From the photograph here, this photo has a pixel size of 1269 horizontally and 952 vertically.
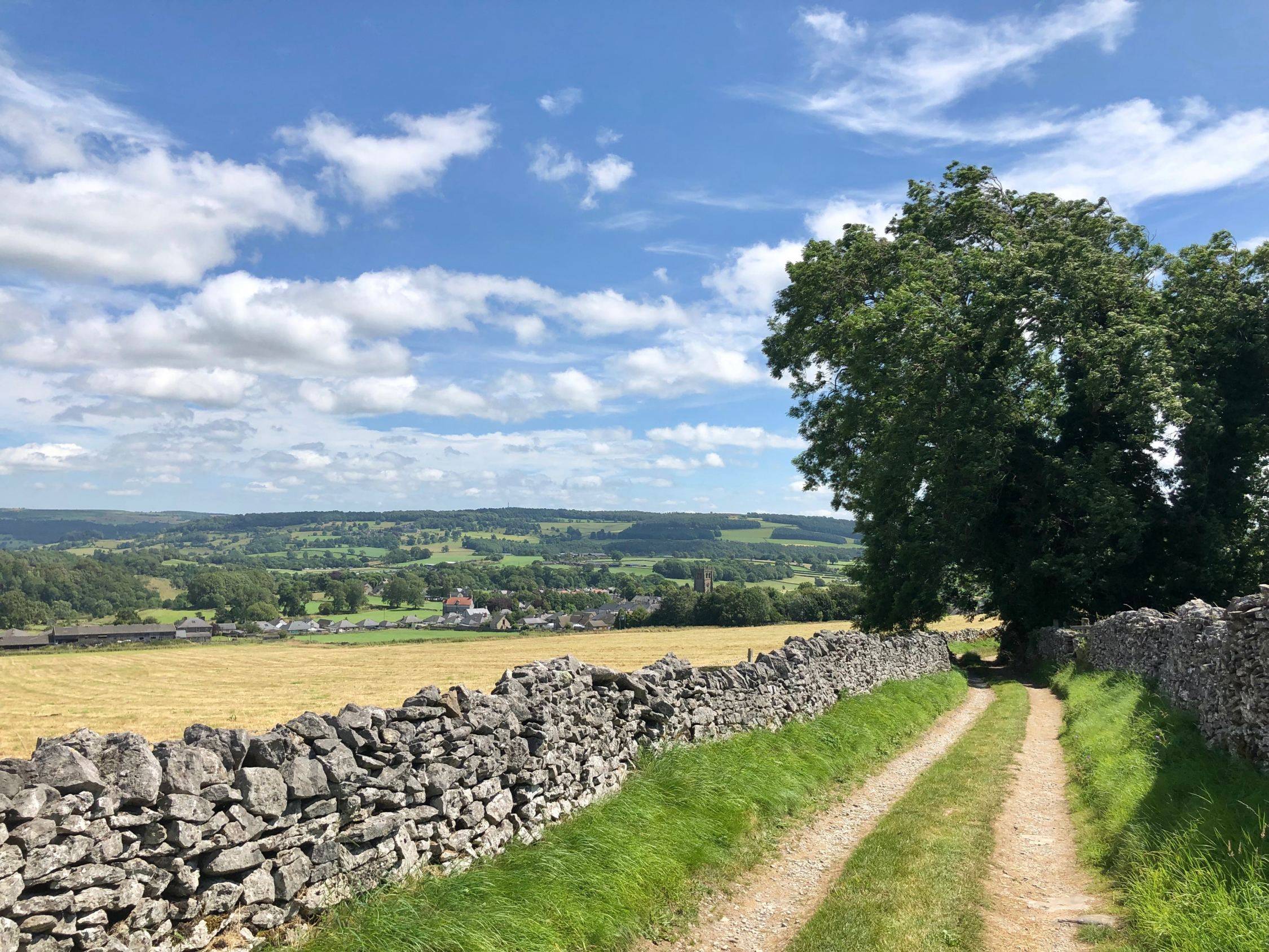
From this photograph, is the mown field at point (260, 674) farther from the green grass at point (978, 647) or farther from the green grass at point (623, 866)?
the green grass at point (623, 866)

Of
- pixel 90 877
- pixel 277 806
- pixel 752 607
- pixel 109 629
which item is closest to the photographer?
pixel 90 877

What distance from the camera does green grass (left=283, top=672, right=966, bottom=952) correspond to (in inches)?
222

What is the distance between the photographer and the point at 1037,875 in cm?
802

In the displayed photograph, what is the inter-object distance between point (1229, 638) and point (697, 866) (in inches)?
297

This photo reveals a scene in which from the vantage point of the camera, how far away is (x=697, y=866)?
25.6ft

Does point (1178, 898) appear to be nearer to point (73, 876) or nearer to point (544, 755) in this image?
→ point (544, 755)

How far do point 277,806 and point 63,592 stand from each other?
404 feet

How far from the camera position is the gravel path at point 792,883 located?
675 cm

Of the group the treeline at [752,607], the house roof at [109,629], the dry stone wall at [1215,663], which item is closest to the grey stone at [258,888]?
the dry stone wall at [1215,663]

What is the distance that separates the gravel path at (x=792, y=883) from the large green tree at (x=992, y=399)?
16.4 meters

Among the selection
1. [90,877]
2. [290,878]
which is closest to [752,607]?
[290,878]

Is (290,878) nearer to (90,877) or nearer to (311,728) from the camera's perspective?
(311,728)

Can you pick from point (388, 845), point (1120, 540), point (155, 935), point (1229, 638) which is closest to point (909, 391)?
point (1120, 540)

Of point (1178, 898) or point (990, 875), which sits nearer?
point (1178, 898)
